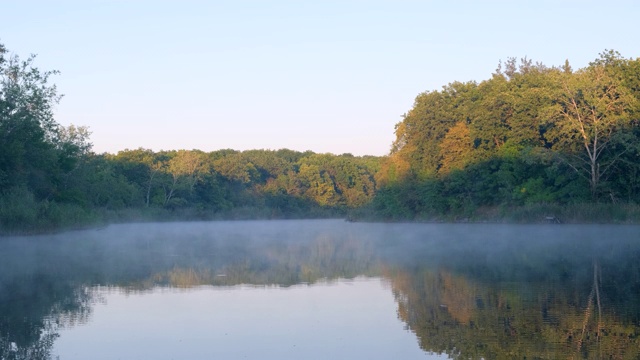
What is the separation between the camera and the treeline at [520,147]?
39.9m

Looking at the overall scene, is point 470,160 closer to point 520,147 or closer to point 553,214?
point 520,147

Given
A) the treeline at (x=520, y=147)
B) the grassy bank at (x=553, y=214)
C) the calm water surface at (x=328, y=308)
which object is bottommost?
the calm water surface at (x=328, y=308)

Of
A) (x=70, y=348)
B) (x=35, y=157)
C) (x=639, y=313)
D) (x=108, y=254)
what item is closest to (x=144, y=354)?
(x=70, y=348)

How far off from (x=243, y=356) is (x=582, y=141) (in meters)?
37.6

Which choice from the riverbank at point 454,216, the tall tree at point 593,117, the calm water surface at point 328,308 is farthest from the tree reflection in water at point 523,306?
the tall tree at point 593,117

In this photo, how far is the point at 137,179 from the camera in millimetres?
82500

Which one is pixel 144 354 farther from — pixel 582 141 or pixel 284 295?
pixel 582 141

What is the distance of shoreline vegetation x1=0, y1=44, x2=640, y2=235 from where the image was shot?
123ft

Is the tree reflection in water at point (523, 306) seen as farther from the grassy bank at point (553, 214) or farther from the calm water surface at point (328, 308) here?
the grassy bank at point (553, 214)

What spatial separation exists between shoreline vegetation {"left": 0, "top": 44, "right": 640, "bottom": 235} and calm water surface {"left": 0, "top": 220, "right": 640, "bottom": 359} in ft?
64.7

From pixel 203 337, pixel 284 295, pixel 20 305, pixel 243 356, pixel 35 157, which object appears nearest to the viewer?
pixel 243 356

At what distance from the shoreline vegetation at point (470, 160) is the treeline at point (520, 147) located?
9 cm

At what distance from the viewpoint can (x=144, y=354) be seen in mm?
7566

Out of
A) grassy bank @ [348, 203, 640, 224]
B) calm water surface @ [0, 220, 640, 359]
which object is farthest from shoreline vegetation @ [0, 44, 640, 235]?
calm water surface @ [0, 220, 640, 359]
